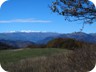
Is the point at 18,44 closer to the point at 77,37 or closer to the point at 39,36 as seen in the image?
the point at 39,36

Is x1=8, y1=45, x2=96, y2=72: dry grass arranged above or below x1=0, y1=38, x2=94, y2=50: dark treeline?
below

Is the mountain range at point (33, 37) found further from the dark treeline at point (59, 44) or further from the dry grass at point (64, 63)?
the dry grass at point (64, 63)

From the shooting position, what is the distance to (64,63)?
9.02 m

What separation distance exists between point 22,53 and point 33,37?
15.5 inches

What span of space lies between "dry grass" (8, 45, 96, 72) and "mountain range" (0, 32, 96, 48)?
0.23 meters

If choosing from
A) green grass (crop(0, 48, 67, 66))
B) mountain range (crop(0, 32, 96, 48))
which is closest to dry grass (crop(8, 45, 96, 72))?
green grass (crop(0, 48, 67, 66))

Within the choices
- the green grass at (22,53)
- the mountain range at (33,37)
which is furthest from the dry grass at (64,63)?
the mountain range at (33,37)

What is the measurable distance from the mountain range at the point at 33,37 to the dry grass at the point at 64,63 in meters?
0.23

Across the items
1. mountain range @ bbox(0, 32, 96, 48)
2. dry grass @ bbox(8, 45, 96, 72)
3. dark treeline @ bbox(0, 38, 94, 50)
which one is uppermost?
mountain range @ bbox(0, 32, 96, 48)

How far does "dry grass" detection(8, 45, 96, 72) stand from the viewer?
8.93 meters

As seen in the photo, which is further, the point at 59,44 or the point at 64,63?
the point at 59,44

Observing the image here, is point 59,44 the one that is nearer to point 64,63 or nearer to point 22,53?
point 64,63

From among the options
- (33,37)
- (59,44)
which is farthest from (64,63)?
(33,37)

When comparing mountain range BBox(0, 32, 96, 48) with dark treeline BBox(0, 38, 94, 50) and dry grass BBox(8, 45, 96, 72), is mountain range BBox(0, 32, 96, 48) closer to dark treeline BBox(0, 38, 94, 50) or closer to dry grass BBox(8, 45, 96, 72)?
dark treeline BBox(0, 38, 94, 50)
